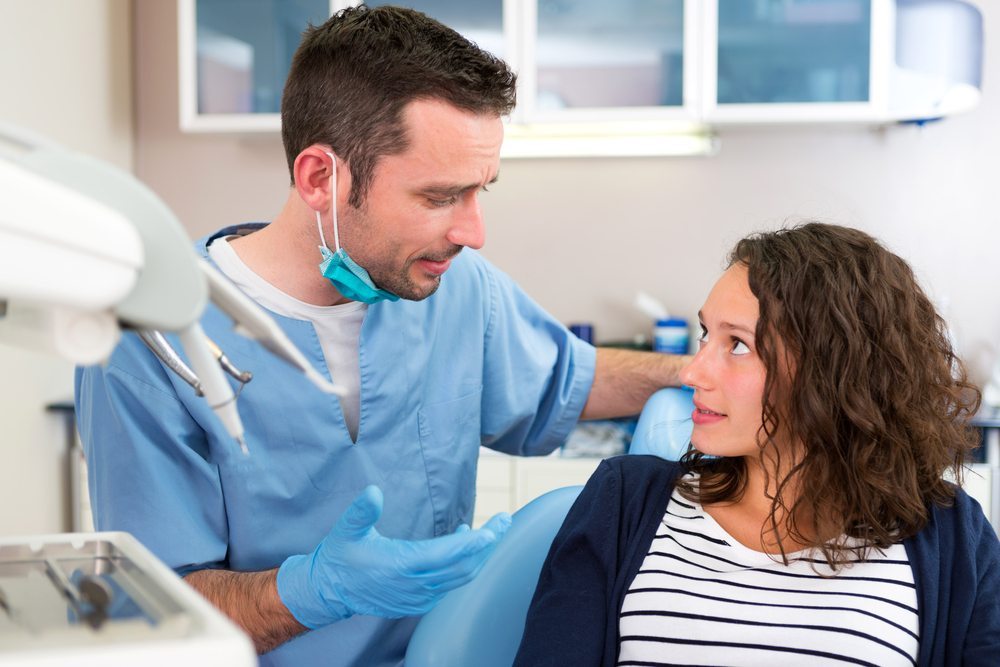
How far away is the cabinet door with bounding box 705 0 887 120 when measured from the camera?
102 inches

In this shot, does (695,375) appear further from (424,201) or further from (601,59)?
(601,59)

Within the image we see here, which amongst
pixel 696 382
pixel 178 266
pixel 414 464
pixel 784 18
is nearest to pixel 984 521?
pixel 696 382

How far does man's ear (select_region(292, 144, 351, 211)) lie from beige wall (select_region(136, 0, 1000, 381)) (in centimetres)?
166

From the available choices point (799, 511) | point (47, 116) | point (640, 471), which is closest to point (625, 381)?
point (640, 471)

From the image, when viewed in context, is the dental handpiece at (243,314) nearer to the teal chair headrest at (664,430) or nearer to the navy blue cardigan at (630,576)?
the navy blue cardigan at (630,576)

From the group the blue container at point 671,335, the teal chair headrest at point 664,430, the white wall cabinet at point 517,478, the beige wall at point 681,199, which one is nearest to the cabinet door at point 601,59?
the beige wall at point 681,199

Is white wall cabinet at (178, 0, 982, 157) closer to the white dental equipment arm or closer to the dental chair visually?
the dental chair

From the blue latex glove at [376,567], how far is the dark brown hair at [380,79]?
54cm

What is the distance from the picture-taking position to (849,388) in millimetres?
1229

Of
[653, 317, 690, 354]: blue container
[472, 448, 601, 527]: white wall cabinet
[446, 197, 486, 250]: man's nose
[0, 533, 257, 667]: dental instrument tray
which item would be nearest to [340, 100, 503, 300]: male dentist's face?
[446, 197, 486, 250]: man's nose

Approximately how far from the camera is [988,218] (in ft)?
9.47

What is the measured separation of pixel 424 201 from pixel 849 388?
0.59 metres

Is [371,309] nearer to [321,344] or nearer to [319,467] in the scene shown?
[321,344]

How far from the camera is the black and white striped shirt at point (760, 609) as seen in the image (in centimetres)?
116
